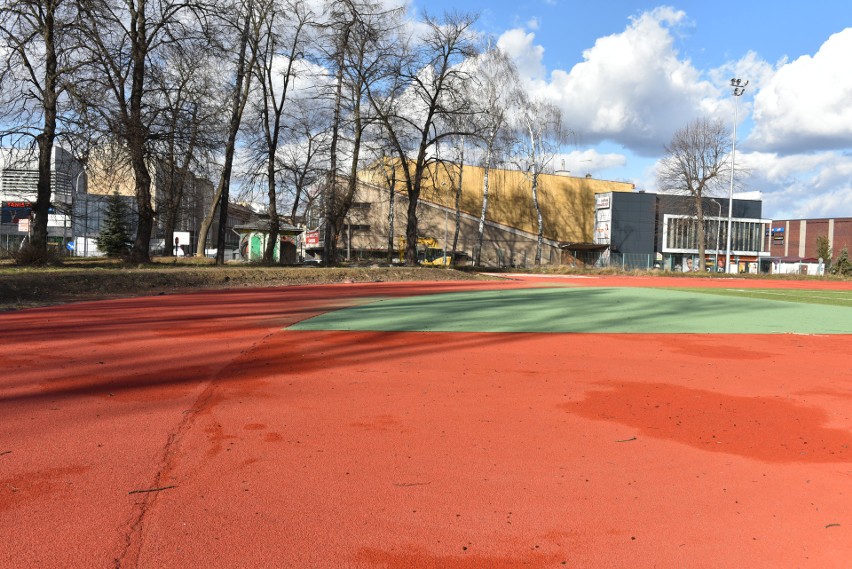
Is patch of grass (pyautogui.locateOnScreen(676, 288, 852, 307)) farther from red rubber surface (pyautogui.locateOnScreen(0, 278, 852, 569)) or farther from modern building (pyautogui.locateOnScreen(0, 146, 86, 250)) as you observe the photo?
modern building (pyautogui.locateOnScreen(0, 146, 86, 250))

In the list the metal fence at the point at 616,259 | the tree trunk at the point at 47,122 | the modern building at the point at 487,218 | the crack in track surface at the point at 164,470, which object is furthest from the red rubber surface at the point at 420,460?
the metal fence at the point at 616,259

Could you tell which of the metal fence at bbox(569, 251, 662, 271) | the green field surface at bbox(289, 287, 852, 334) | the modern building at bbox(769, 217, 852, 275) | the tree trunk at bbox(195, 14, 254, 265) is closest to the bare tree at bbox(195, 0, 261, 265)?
the tree trunk at bbox(195, 14, 254, 265)

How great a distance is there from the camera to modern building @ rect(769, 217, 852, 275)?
94.9 m

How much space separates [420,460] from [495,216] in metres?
63.7

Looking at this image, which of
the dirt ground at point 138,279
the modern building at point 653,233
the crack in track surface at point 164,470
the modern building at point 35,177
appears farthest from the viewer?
the modern building at point 653,233

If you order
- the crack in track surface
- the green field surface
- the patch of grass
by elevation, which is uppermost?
the patch of grass

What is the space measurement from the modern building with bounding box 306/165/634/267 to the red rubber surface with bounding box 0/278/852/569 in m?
49.0

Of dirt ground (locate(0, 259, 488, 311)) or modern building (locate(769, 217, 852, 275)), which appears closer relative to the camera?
dirt ground (locate(0, 259, 488, 311))

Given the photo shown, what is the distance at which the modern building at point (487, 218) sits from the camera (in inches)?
2398

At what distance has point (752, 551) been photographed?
3363mm

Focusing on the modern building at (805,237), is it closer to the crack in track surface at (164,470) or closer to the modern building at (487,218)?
the modern building at (487,218)

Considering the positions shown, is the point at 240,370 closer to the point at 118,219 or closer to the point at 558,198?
the point at 118,219

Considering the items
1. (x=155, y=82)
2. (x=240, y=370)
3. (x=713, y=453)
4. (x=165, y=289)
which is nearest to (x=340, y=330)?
(x=240, y=370)

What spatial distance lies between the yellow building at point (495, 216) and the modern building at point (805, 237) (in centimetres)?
3963
